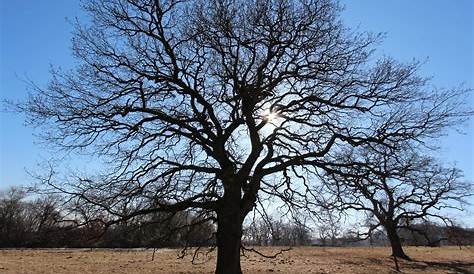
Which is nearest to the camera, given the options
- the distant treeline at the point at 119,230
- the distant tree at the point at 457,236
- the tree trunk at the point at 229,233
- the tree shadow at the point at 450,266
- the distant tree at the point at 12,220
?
the distant treeline at the point at 119,230

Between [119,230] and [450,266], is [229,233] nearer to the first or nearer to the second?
[119,230]

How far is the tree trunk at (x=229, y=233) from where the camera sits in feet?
53.5

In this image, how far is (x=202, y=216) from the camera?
17.0 m

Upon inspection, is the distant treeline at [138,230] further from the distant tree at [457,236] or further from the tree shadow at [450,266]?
the tree shadow at [450,266]

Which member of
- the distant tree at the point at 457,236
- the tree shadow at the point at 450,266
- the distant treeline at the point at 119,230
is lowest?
the distant treeline at the point at 119,230

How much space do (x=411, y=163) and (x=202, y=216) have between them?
287 inches

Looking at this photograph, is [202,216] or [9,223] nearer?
[202,216]

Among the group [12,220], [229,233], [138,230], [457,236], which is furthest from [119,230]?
[12,220]

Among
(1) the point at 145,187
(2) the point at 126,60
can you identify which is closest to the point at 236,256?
(1) the point at 145,187

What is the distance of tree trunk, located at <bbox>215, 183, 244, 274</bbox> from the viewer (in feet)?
53.5

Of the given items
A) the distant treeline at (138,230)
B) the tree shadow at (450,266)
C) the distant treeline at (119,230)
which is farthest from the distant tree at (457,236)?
the distant treeline at (119,230)

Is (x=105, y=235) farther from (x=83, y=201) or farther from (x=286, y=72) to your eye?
(x=286, y=72)

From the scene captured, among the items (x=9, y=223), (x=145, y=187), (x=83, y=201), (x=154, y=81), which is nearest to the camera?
(x=83, y=201)

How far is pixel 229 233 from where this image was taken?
1645 cm
